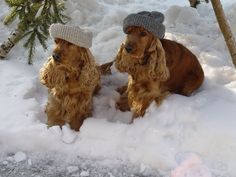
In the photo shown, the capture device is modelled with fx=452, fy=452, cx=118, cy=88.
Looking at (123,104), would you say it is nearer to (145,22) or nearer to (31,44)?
(145,22)

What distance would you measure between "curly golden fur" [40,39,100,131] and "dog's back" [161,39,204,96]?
706mm

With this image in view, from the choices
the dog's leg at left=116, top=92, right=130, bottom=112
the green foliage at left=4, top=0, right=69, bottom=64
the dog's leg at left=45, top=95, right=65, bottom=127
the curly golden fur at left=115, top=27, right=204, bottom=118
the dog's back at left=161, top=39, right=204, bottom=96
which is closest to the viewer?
the curly golden fur at left=115, top=27, right=204, bottom=118

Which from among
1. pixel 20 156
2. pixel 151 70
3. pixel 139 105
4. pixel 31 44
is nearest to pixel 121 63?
pixel 151 70

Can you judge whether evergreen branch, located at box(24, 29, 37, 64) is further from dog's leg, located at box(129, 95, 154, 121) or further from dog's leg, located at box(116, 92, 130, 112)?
dog's leg, located at box(129, 95, 154, 121)

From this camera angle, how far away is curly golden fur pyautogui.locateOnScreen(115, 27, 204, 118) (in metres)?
3.58

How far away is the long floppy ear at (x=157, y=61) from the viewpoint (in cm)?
364

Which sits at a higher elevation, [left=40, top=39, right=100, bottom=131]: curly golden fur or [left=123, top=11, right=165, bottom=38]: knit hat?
[left=123, top=11, right=165, bottom=38]: knit hat

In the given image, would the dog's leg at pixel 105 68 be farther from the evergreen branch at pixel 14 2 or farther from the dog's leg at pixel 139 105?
the evergreen branch at pixel 14 2

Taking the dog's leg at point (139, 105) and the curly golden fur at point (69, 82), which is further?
the dog's leg at point (139, 105)

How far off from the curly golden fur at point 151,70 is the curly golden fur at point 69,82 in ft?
1.08

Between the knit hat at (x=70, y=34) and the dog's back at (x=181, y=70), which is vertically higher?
the knit hat at (x=70, y=34)

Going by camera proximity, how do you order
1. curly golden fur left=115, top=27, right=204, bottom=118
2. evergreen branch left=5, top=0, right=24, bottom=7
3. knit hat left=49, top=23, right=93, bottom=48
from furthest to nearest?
evergreen branch left=5, top=0, right=24, bottom=7, curly golden fur left=115, top=27, right=204, bottom=118, knit hat left=49, top=23, right=93, bottom=48

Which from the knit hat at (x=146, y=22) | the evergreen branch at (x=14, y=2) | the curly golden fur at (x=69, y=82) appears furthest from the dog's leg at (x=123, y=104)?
the evergreen branch at (x=14, y=2)

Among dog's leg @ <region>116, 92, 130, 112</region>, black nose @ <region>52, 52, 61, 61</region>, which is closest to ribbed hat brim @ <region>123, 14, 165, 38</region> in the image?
black nose @ <region>52, 52, 61, 61</region>
